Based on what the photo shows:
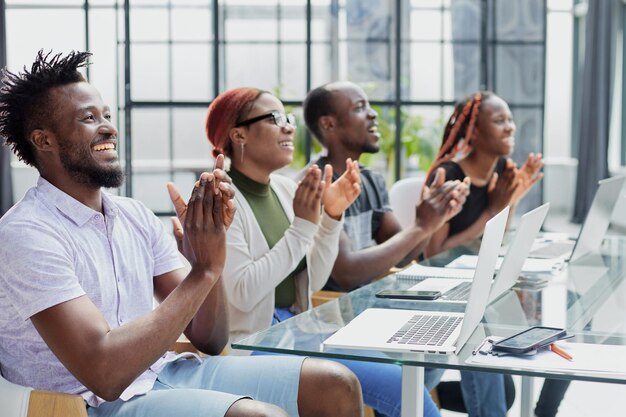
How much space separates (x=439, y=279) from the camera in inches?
102

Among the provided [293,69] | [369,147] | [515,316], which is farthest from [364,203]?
[293,69]

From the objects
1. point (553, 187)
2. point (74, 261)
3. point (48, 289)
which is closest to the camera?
point (48, 289)

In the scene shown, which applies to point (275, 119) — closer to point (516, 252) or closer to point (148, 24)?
point (516, 252)

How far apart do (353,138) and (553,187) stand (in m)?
8.10

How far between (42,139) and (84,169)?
0.10m

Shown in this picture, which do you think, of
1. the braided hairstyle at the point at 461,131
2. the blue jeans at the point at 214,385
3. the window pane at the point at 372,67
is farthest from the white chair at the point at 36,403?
the window pane at the point at 372,67

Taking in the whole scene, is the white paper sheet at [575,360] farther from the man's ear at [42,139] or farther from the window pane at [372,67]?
the window pane at [372,67]

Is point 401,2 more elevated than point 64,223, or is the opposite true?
point 401,2

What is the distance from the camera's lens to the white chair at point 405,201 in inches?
152

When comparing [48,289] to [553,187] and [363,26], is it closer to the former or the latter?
[363,26]

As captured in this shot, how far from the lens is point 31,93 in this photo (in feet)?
6.29

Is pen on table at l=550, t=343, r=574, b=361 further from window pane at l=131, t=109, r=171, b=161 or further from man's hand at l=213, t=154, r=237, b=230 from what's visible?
window pane at l=131, t=109, r=171, b=161

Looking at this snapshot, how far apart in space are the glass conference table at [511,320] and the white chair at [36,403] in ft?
0.99

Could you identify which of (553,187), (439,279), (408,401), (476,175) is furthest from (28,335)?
(553,187)
